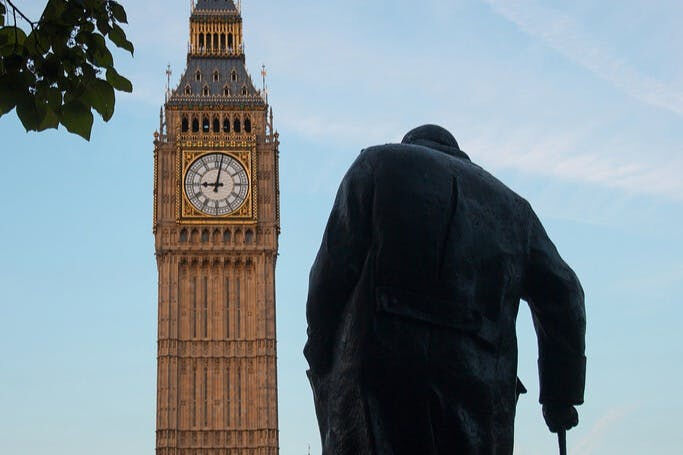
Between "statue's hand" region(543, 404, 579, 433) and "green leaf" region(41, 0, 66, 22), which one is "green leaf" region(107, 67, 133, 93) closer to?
"green leaf" region(41, 0, 66, 22)

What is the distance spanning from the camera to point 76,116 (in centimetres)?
680

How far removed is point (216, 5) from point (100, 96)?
60128 mm

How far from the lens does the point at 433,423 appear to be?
6086 millimetres

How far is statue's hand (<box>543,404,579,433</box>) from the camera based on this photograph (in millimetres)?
6500

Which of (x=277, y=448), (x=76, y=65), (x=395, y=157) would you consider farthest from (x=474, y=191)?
(x=277, y=448)

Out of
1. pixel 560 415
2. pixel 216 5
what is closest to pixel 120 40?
pixel 560 415

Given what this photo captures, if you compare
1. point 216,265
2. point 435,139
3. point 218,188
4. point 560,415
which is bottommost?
point 560,415

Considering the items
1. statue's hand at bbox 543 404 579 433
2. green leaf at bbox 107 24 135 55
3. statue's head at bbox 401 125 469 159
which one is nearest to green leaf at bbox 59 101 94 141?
green leaf at bbox 107 24 135 55

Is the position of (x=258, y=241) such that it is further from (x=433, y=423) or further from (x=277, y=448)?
(x=433, y=423)

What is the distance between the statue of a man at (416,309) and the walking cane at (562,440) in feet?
0.50

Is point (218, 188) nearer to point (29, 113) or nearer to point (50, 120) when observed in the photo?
point (50, 120)

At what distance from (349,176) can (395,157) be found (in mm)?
223

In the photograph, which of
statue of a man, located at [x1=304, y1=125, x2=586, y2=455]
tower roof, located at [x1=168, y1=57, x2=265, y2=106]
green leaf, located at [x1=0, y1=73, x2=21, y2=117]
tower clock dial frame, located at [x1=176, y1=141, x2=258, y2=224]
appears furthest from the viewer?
tower roof, located at [x1=168, y1=57, x2=265, y2=106]

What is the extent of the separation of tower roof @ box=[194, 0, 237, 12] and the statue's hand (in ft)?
198
